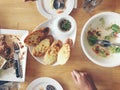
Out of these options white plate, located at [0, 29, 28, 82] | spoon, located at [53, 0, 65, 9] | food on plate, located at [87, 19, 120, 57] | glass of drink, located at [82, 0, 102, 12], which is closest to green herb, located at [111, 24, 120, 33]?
food on plate, located at [87, 19, 120, 57]

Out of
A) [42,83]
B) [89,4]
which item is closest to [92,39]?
[89,4]

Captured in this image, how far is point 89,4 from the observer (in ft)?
3.89

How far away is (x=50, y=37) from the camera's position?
1223 mm

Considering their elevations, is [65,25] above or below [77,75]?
above

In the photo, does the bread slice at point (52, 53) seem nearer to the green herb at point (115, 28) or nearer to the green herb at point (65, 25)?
the green herb at point (65, 25)

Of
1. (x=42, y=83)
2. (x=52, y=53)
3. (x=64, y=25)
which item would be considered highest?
(x=64, y=25)

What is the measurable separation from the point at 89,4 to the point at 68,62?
9.1 inches

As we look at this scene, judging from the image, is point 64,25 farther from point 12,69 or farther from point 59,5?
point 12,69

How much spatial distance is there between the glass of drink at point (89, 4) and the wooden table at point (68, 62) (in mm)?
18

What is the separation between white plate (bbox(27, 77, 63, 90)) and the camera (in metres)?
1.22

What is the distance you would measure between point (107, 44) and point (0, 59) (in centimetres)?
41

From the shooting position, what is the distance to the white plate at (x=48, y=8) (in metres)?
1.21

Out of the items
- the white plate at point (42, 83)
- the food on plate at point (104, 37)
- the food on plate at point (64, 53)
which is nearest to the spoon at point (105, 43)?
the food on plate at point (104, 37)

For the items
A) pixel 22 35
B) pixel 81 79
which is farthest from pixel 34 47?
pixel 81 79
